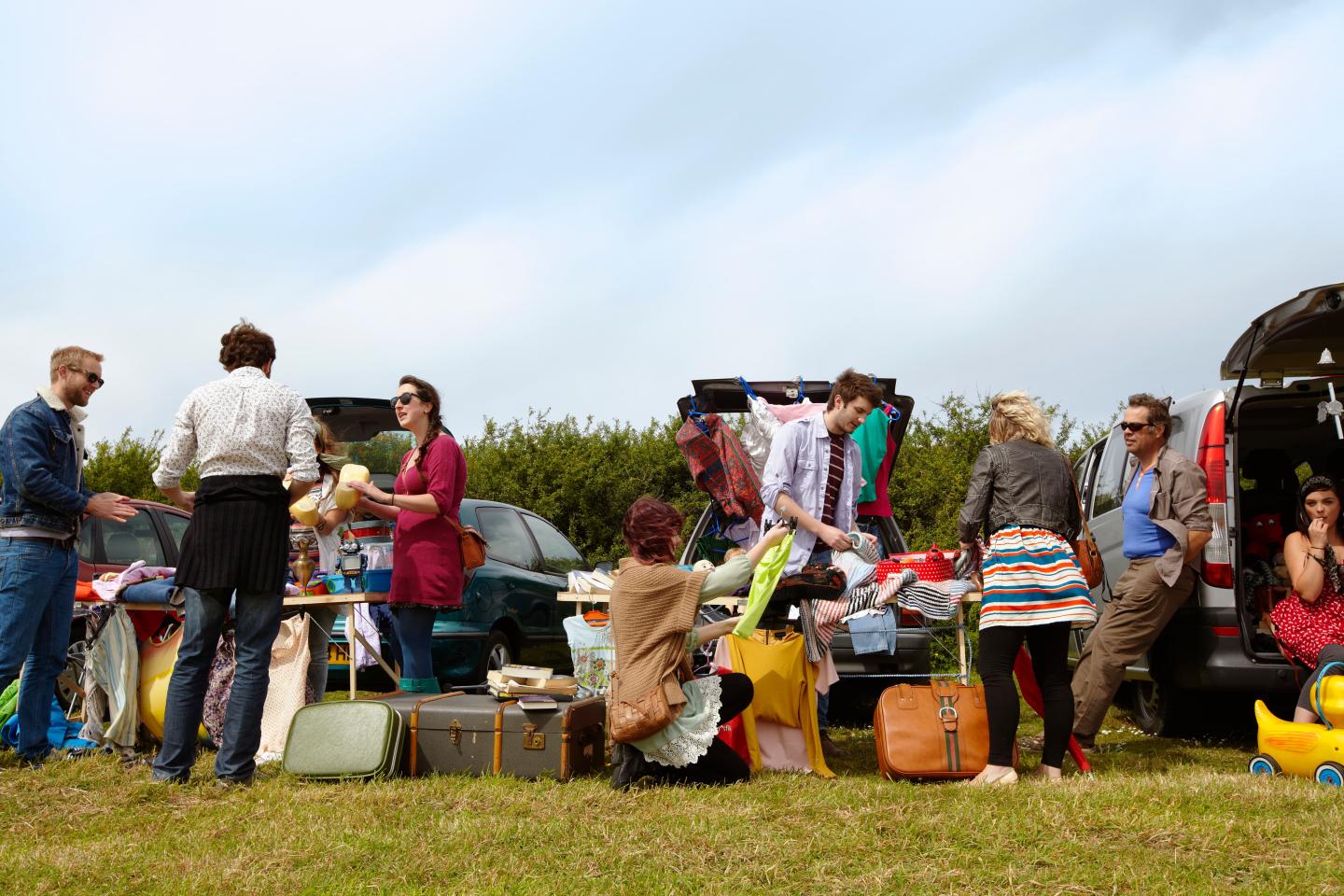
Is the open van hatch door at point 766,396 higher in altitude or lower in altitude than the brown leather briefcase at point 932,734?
higher

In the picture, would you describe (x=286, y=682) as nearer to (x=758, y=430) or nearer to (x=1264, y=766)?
(x=758, y=430)

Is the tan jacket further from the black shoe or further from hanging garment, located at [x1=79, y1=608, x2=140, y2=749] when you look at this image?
hanging garment, located at [x1=79, y1=608, x2=140, y2=749]

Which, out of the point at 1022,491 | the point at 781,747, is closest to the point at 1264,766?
the point at 1022,491

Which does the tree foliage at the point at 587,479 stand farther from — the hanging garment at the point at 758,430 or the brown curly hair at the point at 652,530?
the brown curly hair at the point at 652,530

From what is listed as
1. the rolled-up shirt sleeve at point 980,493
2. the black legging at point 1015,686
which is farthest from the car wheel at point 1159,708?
the rolled-up shirt sleeve at point 980,493

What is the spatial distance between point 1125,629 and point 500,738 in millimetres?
2975

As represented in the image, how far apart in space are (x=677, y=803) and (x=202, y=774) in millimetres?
2181

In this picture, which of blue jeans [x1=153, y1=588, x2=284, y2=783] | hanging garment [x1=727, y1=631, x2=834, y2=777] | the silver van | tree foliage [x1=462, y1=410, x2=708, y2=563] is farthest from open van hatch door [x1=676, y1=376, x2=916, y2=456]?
tree foliage [x1=462, y1=410, x2=708, y2=563]

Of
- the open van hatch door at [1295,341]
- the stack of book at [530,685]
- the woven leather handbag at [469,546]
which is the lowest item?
the stack of book at [530,685]

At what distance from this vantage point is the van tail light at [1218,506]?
5.18m

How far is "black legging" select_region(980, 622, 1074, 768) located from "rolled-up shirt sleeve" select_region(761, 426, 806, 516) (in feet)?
3.80

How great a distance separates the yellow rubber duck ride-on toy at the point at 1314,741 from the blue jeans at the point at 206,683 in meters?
4.21

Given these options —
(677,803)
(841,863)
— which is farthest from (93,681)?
(841,863)

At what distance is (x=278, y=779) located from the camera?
471cm
